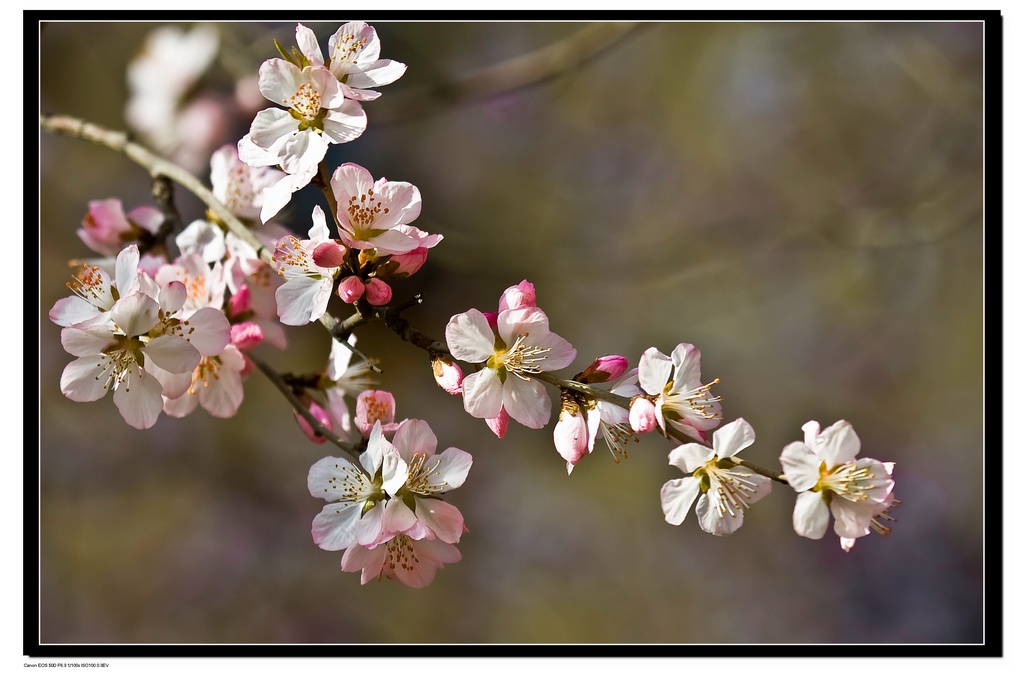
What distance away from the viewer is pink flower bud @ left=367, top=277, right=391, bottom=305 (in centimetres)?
53

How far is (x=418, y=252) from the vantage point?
1.77ft

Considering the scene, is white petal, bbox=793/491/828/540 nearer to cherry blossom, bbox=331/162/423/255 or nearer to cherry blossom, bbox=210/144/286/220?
cherry blossom, bbox=331/162/423/255

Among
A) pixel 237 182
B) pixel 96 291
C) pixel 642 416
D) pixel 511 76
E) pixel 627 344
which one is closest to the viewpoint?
pixel 642 416

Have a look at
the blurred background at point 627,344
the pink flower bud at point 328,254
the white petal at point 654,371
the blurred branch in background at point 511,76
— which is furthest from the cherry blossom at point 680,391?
the blurred background at point 627,344

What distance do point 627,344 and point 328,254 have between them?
6.58 ft

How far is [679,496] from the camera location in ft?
1.86

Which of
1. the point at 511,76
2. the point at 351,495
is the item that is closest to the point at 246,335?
the point at 351,495

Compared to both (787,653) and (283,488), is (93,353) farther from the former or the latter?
(283,488)

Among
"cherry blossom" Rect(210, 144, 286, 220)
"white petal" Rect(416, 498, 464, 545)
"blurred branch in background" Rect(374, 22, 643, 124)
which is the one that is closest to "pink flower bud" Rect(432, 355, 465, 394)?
"white petal" Rect(416, 498, 464, 545)

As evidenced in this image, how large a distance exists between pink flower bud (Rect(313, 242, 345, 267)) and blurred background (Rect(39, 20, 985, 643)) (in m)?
1.38

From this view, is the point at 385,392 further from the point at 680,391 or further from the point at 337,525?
Answer: the point at 680,391

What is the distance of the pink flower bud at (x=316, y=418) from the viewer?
645 millimetres

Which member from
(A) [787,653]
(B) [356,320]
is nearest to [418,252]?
(B) [356,320]

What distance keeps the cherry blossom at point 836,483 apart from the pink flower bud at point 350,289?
1.05 ft
